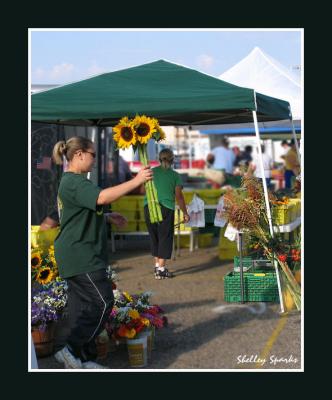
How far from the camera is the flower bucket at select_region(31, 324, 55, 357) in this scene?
6.04m

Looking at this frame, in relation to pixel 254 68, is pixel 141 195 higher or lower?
lower

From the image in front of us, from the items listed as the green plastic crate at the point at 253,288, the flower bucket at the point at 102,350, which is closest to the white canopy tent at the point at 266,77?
the green plastic crate at the point at 253,288

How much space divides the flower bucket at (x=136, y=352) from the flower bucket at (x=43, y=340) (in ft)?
2.43

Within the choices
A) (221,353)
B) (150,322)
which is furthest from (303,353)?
(150,322)

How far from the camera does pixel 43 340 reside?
609 cm

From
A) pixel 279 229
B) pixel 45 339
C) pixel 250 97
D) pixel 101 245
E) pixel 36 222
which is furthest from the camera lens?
pixel 36 222

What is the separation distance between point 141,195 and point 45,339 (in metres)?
7.01

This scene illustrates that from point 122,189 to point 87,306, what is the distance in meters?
1.06

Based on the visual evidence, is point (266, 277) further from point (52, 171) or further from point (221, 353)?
point (52, 171)

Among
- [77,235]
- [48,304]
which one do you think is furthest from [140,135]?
[48,304]

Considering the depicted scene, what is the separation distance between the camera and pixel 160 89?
804 centimetres

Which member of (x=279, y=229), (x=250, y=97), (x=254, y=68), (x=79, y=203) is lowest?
(x=279, y=229)

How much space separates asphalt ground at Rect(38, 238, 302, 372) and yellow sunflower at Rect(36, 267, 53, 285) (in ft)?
2.79

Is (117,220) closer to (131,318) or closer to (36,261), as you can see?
(131,318)
